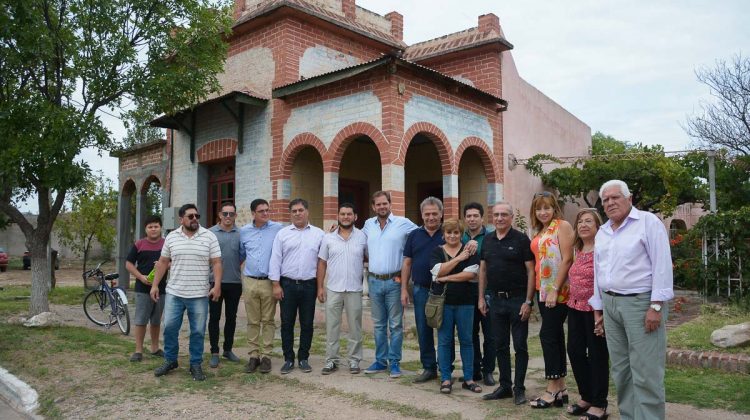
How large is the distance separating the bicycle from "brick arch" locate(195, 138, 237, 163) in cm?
327

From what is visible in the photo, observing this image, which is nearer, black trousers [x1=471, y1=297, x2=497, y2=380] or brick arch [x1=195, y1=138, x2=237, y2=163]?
black trousers [x1=471, y1=297, x2=497, y2=380]

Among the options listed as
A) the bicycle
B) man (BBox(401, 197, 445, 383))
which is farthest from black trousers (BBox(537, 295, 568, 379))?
the bicycle

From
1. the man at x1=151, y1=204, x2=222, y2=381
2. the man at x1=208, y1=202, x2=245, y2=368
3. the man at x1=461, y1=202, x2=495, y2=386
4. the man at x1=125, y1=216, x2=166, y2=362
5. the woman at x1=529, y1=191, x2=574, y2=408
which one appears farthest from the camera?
the man at x1=125, y1=216, x2=166, y2=362

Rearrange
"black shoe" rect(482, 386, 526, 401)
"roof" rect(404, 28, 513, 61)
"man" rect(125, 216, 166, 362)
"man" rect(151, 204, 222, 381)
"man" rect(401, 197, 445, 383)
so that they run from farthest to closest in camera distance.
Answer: "roof" rect(404, 28, 513, 61) < "man" rect(125, 216, 166, 362) < "man" rect(151, 204, 222, 381) < "man" rect(401, 197, 445, 383) < "black shoe" rect(482, 386, 526, 401)

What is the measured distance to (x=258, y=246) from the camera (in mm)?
6152

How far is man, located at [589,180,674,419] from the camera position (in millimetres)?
3635

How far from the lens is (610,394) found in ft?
16.2

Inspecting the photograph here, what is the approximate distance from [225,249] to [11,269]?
2829cm

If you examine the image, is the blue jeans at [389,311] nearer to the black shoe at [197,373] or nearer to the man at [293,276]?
the man at [293,276]

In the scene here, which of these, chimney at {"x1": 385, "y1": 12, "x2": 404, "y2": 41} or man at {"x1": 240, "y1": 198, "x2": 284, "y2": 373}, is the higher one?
chimney at {"x1": 385, "y1": 12, "x2": 404, "y2": 41}

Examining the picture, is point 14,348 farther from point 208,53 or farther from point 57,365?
point 208,53

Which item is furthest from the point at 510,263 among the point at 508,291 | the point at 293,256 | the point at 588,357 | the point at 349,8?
the point at 349,8

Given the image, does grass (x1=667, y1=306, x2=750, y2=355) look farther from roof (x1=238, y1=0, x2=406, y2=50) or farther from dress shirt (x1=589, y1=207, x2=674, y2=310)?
roof (x1=238, y1=0, x2=406, y2=50)

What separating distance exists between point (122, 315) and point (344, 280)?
15.9 ft
